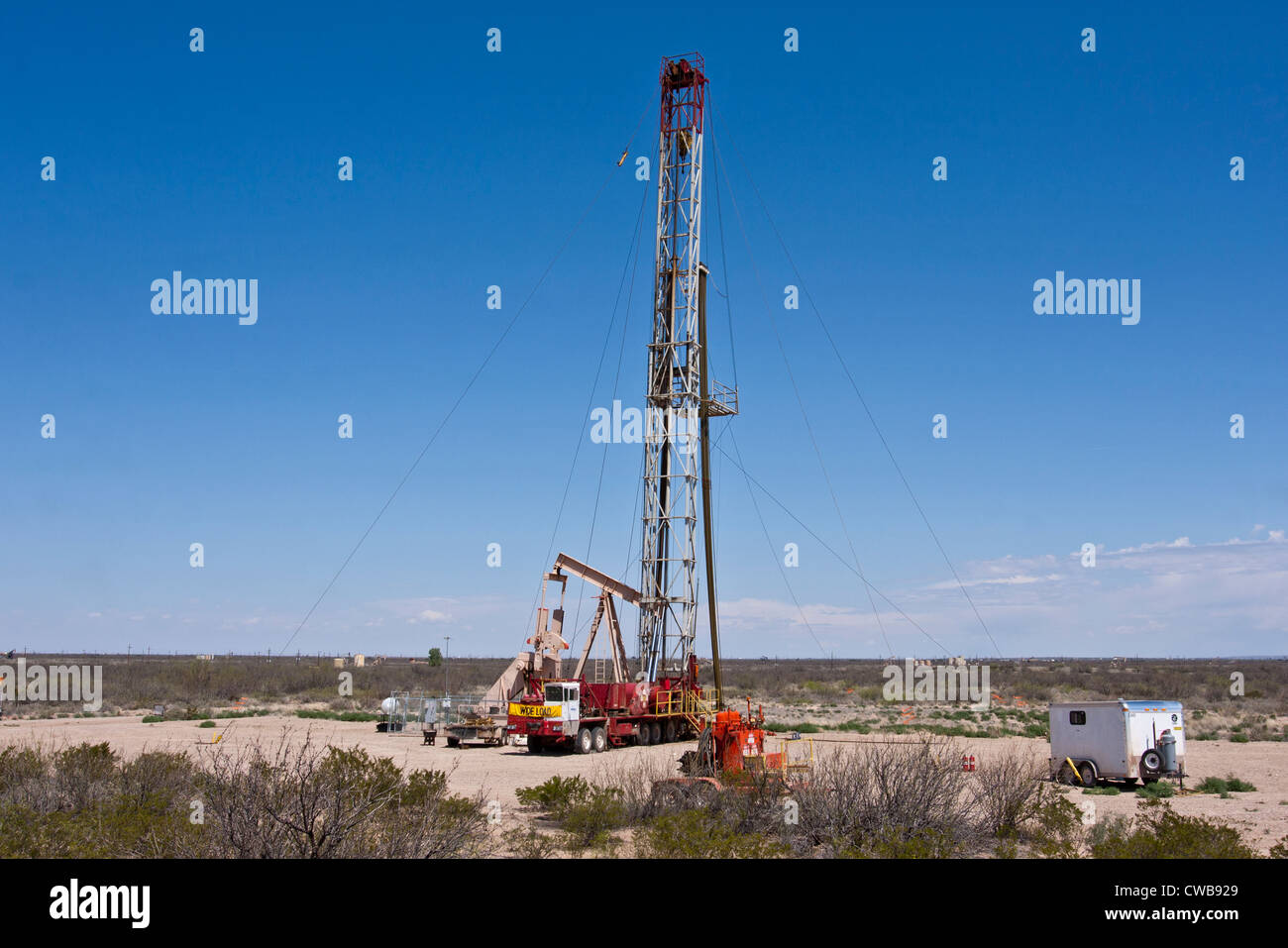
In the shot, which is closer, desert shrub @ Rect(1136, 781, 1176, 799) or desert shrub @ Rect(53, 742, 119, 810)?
desert shrub @ Rect(53, 742, 119, 810)

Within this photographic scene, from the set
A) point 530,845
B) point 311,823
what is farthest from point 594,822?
point 311,823

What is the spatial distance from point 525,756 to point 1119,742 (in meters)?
16.2

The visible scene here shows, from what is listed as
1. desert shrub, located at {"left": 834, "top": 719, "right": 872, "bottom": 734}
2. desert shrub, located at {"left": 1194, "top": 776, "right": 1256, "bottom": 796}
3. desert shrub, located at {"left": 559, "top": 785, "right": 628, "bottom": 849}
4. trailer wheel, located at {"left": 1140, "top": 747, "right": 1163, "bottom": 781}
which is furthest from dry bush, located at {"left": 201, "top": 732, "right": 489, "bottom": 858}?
desert shrub, located at {"left": 834, "top": 719, "right": 872, "bottom": 734}

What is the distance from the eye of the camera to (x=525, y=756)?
2861cm

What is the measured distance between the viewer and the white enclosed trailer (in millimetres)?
20922

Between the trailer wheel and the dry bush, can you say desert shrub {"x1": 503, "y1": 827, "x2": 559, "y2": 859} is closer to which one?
the dry bush

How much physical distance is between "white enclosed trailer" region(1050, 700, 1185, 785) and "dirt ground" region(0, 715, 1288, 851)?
0.86m

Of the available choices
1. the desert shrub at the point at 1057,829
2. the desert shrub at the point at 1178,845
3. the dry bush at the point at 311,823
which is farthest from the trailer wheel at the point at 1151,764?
the dry bush at the point at 311,823

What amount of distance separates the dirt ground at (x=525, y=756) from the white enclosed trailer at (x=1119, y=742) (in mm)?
858

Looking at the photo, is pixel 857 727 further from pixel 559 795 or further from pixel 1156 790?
pixel 559 795

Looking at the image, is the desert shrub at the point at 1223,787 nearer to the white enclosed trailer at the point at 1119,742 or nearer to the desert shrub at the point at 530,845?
the white enclosed trailer at the point at 1119,742

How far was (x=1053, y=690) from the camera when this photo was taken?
2458 inches

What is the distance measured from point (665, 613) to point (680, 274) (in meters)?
12.5
